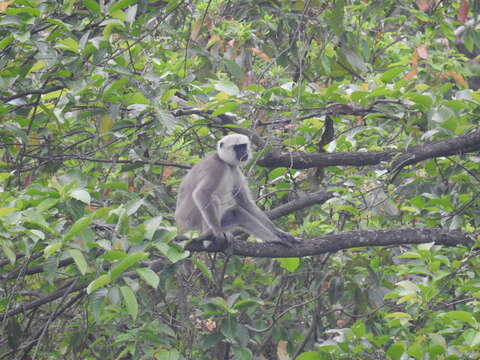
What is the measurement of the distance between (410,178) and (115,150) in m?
1.99

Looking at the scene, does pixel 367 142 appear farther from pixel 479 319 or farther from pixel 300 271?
pixel 479 319

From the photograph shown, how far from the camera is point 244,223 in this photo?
5.08m

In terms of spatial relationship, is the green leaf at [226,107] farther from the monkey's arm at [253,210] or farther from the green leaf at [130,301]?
the green leaf at [130,301]

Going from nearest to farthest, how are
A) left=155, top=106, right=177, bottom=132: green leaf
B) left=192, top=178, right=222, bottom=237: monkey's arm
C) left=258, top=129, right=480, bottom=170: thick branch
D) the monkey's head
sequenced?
left=155, top=106, right=177, bottom=132: green leaf, left=258, top=129, right=480, bottom=170: thick branch, left=192, top=178, right=222, bottom=237: monkey's arm, the monkey's head

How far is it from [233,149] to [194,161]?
0.31 m

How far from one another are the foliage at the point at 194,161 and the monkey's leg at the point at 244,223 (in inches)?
10.6

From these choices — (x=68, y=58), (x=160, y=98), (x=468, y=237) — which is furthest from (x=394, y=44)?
(x=68, y=58)

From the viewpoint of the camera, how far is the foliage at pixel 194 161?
3033 millimetres

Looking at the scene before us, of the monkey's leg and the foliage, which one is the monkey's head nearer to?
the foliage

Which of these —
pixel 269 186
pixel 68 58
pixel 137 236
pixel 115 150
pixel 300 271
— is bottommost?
pixel 300 271

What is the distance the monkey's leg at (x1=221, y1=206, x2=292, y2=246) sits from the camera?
16.3 ft

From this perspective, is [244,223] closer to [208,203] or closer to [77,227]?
[208,203]

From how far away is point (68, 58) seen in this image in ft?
10.7

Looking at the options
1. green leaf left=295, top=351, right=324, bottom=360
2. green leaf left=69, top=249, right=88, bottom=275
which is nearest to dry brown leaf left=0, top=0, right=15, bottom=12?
green leaf left=69, top=249, right=88, bottom=275
